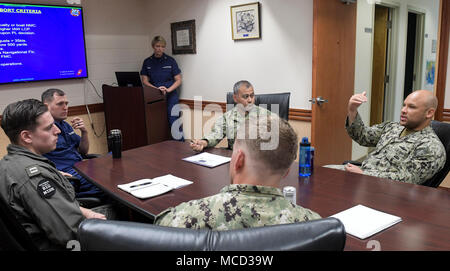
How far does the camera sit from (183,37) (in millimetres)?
4844

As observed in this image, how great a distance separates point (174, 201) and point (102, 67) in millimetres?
3704

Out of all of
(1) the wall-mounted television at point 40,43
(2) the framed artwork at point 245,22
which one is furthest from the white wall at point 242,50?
(1) the wall-mounted television at point 40,43

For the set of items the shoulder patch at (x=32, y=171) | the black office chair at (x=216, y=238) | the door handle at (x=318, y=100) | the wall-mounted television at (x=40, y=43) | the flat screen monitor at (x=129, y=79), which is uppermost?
the wall-mounted television at (x=40, y=43)

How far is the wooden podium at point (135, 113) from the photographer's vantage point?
445cm

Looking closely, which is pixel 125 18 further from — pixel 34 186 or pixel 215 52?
pixel 34 186

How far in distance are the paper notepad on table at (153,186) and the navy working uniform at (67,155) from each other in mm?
792

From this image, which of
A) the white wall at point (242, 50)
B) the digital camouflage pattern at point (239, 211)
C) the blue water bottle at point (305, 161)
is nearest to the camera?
the digital camouflage pattern at point (239, 211)

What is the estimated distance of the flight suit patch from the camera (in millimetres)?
1498

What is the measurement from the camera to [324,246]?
756mm

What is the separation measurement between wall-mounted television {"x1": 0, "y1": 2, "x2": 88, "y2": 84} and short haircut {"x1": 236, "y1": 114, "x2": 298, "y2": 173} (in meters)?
3.77

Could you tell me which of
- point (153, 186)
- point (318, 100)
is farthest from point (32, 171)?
point (318, 100)

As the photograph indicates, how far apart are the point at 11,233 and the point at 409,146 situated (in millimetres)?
2103

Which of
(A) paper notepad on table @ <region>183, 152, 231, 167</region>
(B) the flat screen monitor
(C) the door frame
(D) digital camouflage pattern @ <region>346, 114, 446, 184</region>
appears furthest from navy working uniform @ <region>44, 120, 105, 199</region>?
(C) the door frame

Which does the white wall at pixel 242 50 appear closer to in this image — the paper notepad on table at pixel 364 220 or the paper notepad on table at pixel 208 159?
the paper notepad on table at pixel 208 159
